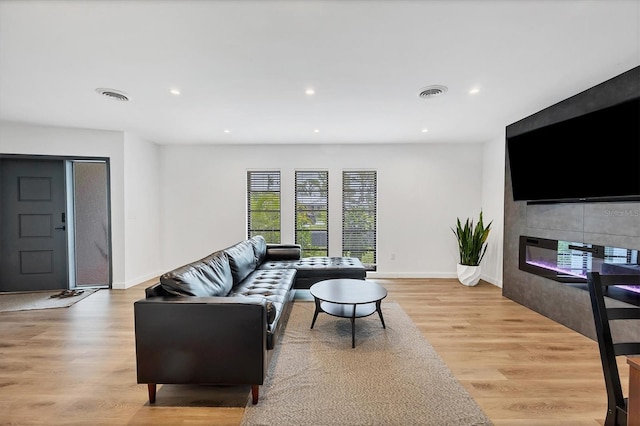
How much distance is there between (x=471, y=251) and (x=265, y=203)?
12.1ft

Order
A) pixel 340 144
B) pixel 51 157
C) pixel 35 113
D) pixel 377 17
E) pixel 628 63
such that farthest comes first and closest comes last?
pixel 340 144
pixel 51 157
pixel 35 113
pixel 628 63
pixel 377 17

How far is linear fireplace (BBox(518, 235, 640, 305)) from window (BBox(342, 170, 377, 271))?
2291mm

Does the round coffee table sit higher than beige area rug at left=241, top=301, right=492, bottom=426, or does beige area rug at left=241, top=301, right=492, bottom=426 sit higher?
the round coffee table

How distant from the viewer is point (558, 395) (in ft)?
6.34

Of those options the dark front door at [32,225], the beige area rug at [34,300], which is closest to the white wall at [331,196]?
the beige area rug at [34,300]

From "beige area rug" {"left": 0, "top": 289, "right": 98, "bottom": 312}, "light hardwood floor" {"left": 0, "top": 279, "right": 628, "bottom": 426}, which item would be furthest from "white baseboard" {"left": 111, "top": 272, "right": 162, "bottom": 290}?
"light hardwood floor" {"left": 0, "top": 279, "right": 628, "bottom": 426}

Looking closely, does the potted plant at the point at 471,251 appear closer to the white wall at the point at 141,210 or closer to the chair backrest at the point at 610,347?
the chair backrest at the point at 610,347

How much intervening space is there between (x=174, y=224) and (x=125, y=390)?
3.69 m

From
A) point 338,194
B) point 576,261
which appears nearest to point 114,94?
point 338,194

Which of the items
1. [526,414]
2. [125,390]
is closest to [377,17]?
[526,414]

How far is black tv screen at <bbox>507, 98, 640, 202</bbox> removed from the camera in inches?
92.7

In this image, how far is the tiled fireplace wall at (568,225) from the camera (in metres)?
2.46

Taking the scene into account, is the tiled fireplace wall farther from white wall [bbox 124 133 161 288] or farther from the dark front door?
the dark front door

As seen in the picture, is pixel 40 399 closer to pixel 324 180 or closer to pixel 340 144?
pixel 324 180
